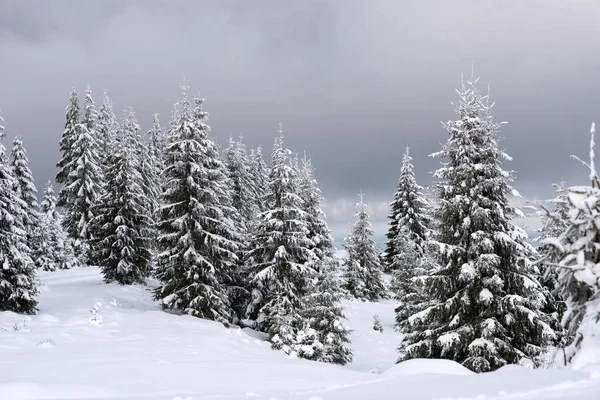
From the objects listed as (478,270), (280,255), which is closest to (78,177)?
(280,255)

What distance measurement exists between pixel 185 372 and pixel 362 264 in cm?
3182

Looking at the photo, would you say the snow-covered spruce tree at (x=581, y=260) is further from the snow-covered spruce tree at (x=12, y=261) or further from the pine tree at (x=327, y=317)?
the snow-covered spruce tree at (x=12, y=261)

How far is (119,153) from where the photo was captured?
27734mm

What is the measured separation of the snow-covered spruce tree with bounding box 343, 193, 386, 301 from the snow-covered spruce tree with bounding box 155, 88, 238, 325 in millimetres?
17016

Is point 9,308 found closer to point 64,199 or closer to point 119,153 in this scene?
point 119,153

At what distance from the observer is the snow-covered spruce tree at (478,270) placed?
44.3 ft

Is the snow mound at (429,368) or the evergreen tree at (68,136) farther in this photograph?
the evergreen tree at (68,136)

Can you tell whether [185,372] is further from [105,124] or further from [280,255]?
[105,124]

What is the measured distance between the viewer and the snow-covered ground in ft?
16.4

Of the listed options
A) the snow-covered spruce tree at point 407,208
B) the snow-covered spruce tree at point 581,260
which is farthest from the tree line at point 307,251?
the snow-covered spruce tree at point 407,208

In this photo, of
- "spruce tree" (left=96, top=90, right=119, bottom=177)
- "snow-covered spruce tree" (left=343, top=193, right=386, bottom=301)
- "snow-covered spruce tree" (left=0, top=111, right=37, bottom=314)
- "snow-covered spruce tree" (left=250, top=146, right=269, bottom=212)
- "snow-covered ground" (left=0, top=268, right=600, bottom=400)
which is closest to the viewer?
"snow-covered ground" (left=0, top=268, right=600, bottom=400)

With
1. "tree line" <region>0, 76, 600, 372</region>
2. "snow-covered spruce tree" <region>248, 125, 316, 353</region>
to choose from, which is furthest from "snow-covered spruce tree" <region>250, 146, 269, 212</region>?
"snow-covered spruce tree" <region>248, 125, 316, 353</region>

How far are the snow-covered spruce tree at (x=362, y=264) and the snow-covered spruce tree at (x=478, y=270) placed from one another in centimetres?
2150

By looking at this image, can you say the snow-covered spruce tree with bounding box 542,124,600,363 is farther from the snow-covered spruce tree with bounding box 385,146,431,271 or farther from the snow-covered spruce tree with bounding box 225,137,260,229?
the snow-covered spruce tree with bounding box 385,146,431,271
